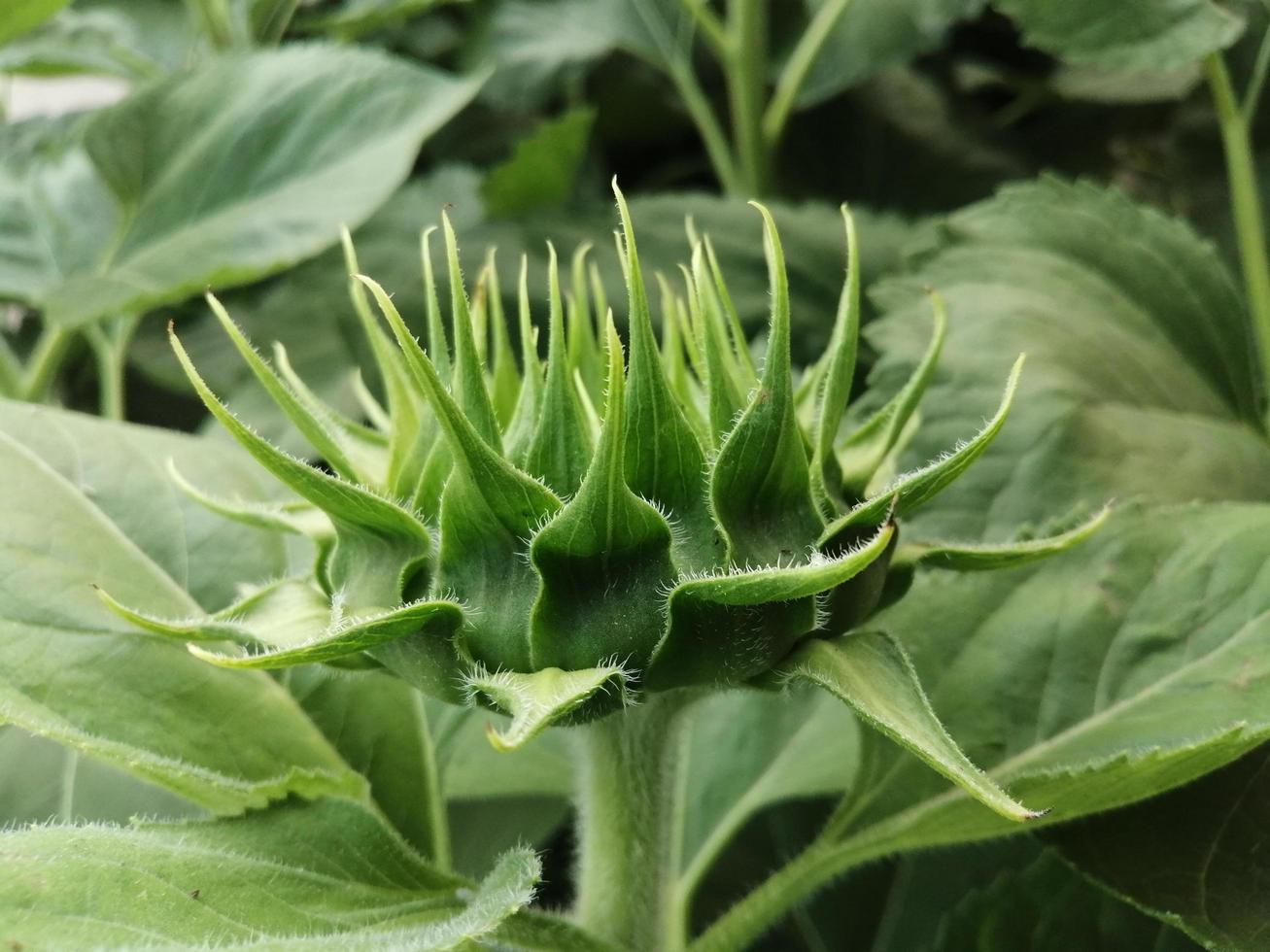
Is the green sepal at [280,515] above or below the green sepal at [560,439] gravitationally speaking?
below

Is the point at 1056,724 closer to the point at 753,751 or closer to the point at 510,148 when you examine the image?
the point at 753,751

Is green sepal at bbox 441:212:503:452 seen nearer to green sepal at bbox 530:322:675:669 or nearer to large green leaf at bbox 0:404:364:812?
green sepal at bbox 530:322:675:669

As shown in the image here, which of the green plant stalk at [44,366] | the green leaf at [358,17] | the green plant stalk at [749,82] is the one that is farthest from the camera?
the green plant stalk at [749,82]

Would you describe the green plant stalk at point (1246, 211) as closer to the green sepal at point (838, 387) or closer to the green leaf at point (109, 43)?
the green sepal at point (838, 387)

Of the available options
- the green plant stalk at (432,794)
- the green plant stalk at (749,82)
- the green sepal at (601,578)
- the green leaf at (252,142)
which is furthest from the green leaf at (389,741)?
the green plant stalk at (749,82)

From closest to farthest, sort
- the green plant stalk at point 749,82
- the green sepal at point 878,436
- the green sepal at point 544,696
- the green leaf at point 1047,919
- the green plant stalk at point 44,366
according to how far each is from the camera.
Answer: the green sepal at point 544,696 < the green sepal at point 878,436 < the green leaf at point 1047,919 < the green plant stalk at point 44,366 < the green plant stalk at point 749,82

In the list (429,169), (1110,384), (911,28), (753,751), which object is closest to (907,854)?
(753,751)

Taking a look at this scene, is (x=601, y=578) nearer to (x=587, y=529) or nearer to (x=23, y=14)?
(x=587, y=529)
